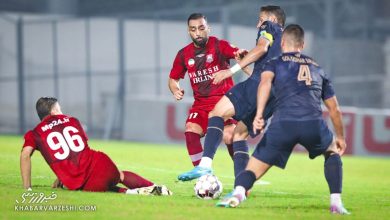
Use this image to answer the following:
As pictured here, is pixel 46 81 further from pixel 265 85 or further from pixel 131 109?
pixel 265 85

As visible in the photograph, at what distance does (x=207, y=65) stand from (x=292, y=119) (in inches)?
113

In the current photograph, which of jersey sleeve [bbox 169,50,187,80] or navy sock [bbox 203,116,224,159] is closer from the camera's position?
navy sock [bbox 203,116,224,159]

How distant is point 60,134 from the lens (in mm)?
10211

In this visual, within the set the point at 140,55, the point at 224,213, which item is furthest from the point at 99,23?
the point at 224,213

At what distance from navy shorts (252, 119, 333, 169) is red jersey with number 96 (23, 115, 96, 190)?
2.11 m

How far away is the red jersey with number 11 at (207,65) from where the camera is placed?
11672 millimetres

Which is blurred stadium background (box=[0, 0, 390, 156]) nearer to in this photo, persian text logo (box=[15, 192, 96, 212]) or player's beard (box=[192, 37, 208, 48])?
player's beard (box=[192, 37, 208, 48])

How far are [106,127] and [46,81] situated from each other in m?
2.63

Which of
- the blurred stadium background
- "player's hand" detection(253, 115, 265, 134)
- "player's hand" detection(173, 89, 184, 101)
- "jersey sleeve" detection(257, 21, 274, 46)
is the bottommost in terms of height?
the blurred stadium background

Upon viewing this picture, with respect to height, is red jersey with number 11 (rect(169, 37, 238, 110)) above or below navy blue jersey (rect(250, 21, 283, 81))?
below

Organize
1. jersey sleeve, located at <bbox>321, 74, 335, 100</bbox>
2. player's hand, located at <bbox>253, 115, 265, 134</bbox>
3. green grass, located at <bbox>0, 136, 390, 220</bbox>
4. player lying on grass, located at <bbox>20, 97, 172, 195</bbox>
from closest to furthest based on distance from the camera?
green grass, located at <bbox>0, 136, 390, 220</bbox> → player's hand, located at <bbox>253, 115, 265, 134</bbox> → jersey sleeve, located at <bbox>321, 74, 335, 100</bbox> → player lying on grass, located at <bbox>20, 97, 172, 195</bbox>

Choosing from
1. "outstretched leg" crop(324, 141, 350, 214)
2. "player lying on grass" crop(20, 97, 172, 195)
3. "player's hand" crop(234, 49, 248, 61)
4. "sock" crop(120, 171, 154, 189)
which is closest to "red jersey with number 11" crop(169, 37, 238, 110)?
"player's hand" crop(234, 49, 248, 61)

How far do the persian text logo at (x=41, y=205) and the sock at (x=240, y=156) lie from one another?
2.06 metres

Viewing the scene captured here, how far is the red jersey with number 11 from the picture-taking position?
1167 centimetres
